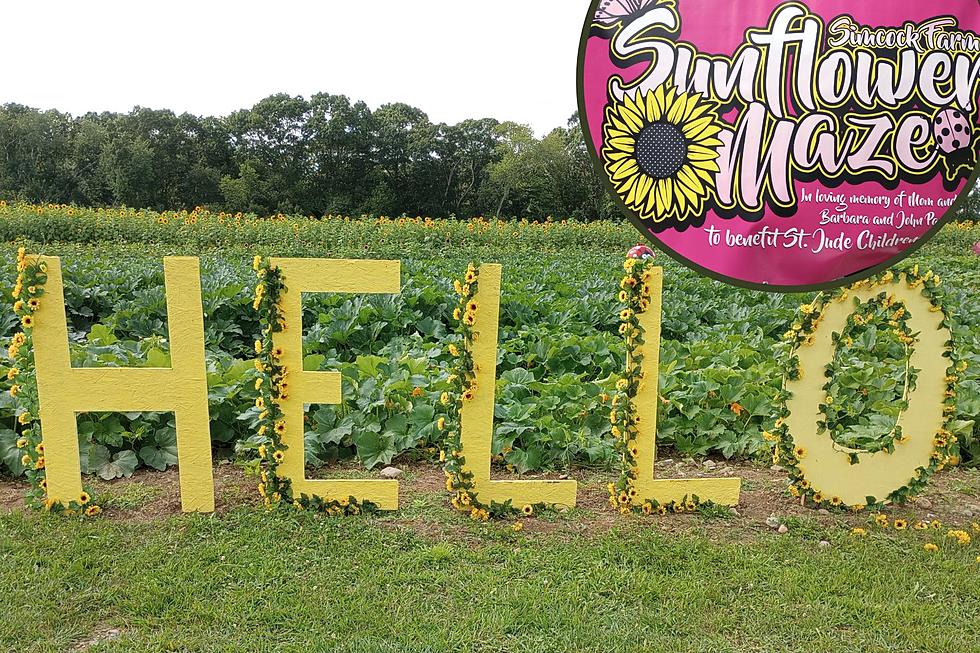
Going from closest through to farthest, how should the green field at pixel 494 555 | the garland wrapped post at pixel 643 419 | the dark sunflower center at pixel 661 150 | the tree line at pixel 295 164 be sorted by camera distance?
the green field at pixel 494 555 → the dark sunflower center at pixel 661 150 → the garland wrapped post at pixel 643 419 → the tree line at pixel 295 164

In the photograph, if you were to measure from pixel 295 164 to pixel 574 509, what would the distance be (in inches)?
1468

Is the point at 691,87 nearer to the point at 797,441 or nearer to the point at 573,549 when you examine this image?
the point at 797,441

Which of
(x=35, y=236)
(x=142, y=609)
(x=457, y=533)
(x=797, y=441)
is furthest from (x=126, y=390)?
(x=35, y=236)

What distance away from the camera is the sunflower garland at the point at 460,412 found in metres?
3.42

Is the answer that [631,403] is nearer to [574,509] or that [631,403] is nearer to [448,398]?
[574,509]

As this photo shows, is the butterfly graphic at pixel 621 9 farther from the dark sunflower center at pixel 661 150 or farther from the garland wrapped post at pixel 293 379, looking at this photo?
the garland wrapped post at pixel 293 379

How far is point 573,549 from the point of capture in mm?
3301

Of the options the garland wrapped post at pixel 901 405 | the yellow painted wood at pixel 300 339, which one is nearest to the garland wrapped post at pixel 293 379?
the yellow painted wood at pixel 300 339

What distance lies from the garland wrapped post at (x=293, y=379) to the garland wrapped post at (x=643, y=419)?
1086 millimetres

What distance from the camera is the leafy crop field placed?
424 cm

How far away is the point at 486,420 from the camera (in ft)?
11.5

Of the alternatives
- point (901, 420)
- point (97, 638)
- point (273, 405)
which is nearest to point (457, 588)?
point (273, 405)

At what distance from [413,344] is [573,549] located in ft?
9.45

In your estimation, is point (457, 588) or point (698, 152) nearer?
point (457, 588)
